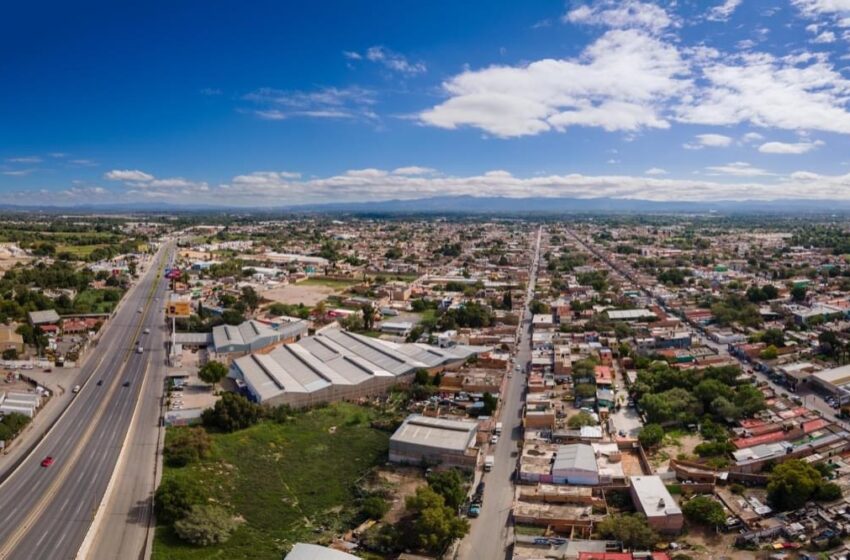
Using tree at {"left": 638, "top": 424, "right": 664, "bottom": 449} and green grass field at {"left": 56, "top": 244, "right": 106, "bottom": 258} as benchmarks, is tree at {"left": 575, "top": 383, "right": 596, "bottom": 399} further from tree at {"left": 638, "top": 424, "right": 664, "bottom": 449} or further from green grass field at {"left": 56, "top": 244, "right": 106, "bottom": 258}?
green grass field at {"left": 56, "top": 244, "right": 106, "bottom": 258}

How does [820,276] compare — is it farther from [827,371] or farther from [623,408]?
[623,408]

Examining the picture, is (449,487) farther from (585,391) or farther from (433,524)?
(585,391)

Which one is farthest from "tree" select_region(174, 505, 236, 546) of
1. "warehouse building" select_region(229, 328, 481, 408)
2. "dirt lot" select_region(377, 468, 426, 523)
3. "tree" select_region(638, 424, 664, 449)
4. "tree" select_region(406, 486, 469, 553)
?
"tree" select_region(638, 424, 664, 449)

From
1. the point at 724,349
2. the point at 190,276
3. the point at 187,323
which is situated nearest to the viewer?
the point at 724,349

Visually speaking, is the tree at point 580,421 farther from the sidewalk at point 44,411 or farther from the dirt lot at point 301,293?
the dirt lot at point 301,293

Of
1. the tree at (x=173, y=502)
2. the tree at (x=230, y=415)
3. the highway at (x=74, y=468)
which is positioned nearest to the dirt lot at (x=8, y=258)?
the highway at (x=74, y=468)

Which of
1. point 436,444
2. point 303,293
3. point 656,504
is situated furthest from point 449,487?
point 303,293

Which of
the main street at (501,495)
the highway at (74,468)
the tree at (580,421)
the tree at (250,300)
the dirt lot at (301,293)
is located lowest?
the main street at (501,495)

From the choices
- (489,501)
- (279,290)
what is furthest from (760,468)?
(279,290)
